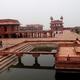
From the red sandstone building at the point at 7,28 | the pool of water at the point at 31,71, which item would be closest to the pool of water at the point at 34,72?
the pool of water at the point at 31,71

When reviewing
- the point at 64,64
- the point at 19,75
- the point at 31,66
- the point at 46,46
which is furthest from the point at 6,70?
the point at 46,46

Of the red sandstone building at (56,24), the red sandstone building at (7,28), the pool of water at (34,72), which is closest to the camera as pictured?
the pool of water at (34,72)

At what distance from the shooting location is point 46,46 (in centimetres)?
3288

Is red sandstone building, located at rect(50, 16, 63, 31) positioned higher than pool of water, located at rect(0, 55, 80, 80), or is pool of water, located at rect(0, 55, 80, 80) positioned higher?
red sandstone building, located at rect(50, 16, 63, 31)

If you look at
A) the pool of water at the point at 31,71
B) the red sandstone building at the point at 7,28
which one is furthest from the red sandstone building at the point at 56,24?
the pool of water at the point at 31,71

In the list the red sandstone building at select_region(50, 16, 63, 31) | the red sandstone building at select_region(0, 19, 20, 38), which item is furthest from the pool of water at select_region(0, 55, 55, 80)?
the red sandstone building at select_region(50, 16, 63, 31)

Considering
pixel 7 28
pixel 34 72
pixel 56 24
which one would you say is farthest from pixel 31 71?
pixel 56 24

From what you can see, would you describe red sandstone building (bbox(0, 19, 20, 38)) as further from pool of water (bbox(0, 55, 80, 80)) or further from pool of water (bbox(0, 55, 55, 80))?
pool of water (bbox(0, 55, 80, 80))

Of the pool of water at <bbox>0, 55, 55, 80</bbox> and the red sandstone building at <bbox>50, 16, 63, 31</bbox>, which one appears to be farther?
the red sandstone building at <bbox>50, 16, 63, 31</bbox>

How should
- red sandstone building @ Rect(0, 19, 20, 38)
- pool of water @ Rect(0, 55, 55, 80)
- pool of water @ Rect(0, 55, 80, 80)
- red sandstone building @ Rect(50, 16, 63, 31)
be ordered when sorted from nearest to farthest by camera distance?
pool of water @ Rect(0, 55, 80, 80), pool of water @ Rect(0, 55, 55, 80), red sandstone building @ Rect(0, 19, 20, 38), red sandstone building @ Rect(50, 16, 63, 31)

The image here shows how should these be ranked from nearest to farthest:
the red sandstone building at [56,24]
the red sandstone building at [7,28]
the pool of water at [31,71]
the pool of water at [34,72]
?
the pool of water at [34,72] → the pool of water at [31,71] → the red sandstone building at [7,28] → the red sandstone building at [56,24]

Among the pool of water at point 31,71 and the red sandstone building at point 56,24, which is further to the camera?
the red sandstone building at point 56,24

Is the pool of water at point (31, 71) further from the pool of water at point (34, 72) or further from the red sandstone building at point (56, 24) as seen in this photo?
the red sandstone building at point (56, 24)

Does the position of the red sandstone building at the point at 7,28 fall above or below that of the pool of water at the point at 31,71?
above
